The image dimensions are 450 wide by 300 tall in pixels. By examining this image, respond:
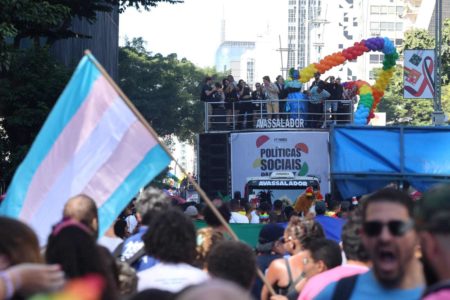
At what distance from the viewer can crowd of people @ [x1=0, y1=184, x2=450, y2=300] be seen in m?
3.76

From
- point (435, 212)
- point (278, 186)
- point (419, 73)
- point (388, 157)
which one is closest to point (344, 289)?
point (435, 212)

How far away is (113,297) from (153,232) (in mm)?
2014

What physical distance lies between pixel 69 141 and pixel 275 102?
2193 cm

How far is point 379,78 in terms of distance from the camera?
3266cm

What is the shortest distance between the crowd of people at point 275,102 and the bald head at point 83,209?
21380 millimetres

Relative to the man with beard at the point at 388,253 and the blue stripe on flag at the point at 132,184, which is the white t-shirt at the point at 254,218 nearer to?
the blue stripe on flag at the point at 132,184

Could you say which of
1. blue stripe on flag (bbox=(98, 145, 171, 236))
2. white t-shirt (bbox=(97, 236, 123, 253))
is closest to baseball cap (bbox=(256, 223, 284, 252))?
white t-shirt (bbox=(97, 236, 123, 253))

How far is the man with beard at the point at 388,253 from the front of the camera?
459 centimetres

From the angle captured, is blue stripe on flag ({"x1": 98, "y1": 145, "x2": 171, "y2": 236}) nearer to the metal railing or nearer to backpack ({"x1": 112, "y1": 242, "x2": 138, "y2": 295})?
backpack ({"x1": 112, "y1": 242, "x2": 138, "y2": 295})

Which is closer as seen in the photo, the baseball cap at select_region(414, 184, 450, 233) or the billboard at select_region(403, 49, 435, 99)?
the baseball cap at select_region(414, 184, 450, 233)

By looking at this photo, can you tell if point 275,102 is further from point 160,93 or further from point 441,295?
point 160,93

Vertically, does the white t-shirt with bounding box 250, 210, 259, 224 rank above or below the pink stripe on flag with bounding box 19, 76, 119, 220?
below

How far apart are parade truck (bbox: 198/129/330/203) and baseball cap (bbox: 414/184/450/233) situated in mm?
21454

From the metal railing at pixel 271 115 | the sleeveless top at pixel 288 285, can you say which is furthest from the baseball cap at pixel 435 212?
the metal railing at pixel 271 115
